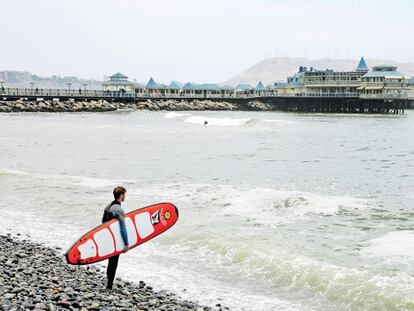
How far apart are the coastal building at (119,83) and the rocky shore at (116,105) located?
23.5 feet

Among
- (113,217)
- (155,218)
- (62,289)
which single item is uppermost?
(113,217)

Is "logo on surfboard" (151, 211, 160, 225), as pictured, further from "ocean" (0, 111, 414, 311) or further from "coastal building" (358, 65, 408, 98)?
"coastal building" (358, 65, 408, 98)

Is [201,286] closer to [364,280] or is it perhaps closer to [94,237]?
[94,237]

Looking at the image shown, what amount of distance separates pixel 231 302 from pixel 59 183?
1414cm

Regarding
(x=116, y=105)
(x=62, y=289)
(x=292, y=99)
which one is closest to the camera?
(x=62, y=289)

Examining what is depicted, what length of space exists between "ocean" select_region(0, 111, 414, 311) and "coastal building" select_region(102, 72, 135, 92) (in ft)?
258

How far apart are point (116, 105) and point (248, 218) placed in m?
88.2

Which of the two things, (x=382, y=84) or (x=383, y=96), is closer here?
(x=383, y=96)

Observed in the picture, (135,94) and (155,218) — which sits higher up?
(135,94)

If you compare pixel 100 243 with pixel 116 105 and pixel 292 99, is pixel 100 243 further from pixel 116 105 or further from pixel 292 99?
pixel 292 99

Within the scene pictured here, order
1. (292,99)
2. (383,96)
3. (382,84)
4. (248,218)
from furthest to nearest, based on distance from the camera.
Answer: (292,99) < (382,84) < (383,96) < (248,218)

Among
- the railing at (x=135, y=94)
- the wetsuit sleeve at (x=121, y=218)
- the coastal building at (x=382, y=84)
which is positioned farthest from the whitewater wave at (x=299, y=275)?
the coastal building at (x=382, y=84)

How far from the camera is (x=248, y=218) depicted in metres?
16.1

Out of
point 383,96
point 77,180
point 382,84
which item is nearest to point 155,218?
point 77,180
